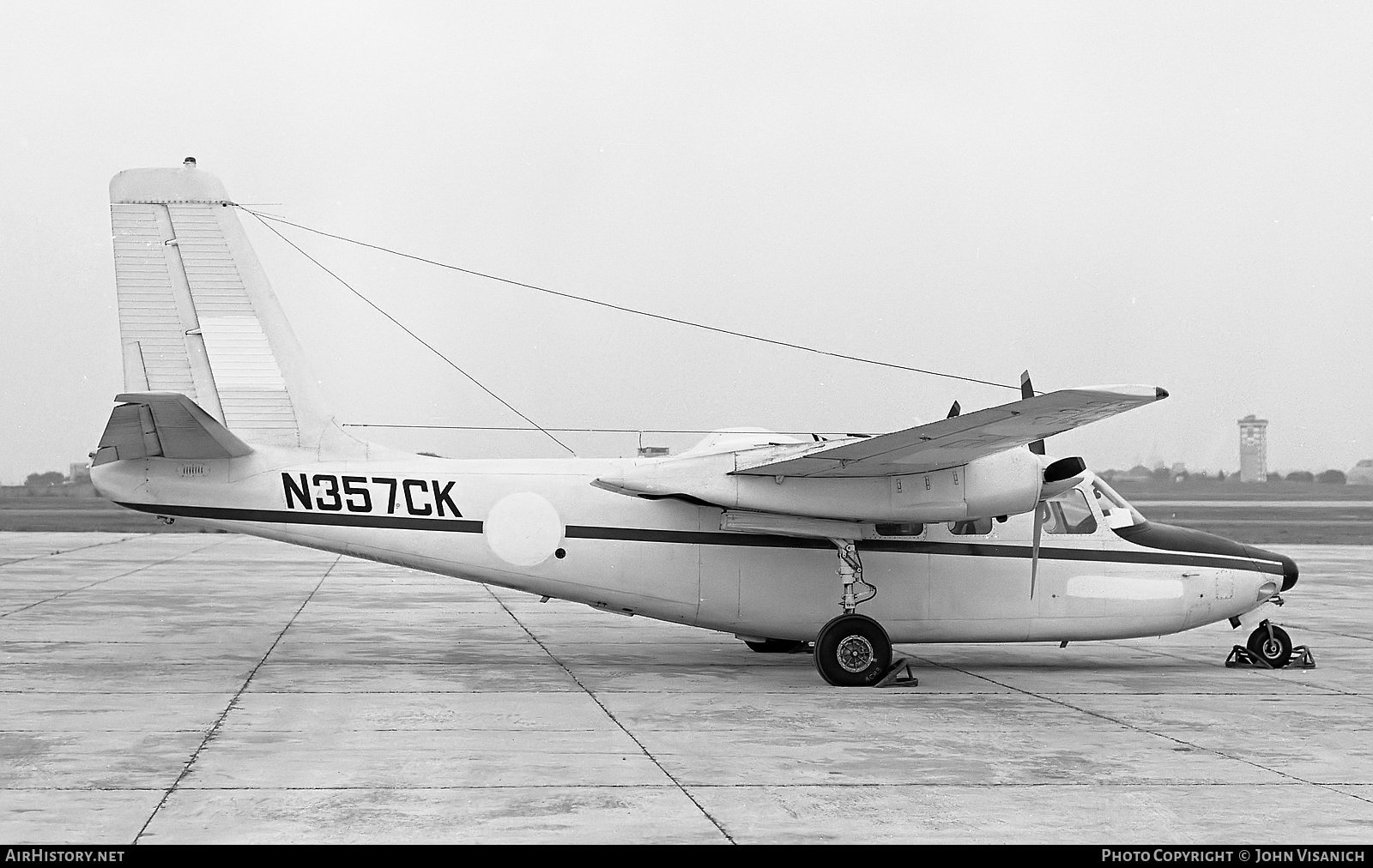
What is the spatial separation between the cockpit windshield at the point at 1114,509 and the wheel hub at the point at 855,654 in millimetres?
3138

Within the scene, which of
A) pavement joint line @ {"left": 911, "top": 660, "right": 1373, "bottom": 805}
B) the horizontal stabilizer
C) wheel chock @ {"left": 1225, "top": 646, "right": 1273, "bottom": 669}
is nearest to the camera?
pavement joint line @ {"left": 911, "top": 660, "right": 1373, "bottom": 805}

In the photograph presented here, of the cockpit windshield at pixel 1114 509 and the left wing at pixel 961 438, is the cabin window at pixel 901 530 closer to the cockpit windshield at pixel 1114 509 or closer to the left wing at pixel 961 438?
the left wing at pixel 961 438

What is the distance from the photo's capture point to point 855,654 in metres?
11.9

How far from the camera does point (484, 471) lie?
12.7 metres

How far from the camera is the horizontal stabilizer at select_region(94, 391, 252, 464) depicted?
1178cm

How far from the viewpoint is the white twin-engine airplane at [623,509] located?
12008 millimetres

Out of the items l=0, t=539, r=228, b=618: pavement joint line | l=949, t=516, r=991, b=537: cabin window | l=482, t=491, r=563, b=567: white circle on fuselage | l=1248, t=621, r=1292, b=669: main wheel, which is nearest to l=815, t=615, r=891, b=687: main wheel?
l=949, t=516, r=991, b=537: cabin window

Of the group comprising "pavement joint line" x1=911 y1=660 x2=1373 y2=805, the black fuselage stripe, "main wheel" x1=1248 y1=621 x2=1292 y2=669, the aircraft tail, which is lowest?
"pavement joint line" x1=911 y1=660 x2=1373 y2=805

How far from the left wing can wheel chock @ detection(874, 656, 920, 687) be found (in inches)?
71.6

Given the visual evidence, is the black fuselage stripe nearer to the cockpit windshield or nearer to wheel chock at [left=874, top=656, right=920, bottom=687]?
the cockpit windshield

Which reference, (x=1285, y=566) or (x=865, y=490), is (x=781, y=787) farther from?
(x=1285, y=566)

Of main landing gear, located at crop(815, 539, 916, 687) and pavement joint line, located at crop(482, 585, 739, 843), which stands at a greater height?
main landing gear, located at crop(815, 539, 916, 687)

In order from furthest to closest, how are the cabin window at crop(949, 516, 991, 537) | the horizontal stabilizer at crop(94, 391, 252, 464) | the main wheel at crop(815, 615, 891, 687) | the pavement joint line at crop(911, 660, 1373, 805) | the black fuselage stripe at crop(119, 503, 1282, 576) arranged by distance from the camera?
the cabin window at crop(949, 516, 991, 537), the black fuselage stripe at crop(119, 503, 1282, 576), the main wheel at crop(815, 615, 891, 687), the horizontal stabilizer at crop(94, 391, 252, 464), the pavement joint line at crop(911, 660, 1373, 805)
